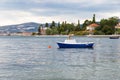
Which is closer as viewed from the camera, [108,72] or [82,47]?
[108,72]

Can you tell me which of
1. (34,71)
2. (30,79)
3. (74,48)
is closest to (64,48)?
(74,48)

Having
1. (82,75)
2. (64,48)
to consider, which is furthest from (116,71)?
(64,48)

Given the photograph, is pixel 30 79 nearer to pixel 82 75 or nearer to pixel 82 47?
pixel 82 75

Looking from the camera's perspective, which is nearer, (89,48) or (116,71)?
(116,71)

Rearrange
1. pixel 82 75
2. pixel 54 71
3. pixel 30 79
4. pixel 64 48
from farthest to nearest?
1. pixel 64 48
2. pixel 54 71
3. pixel 82 75
4. pixel 30 79

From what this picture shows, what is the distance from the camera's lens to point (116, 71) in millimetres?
47750

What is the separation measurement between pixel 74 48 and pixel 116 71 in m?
62.0

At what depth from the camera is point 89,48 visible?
111 m

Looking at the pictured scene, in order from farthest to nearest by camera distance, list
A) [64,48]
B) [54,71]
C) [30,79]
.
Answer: [64,48], [54,71], [30,79]

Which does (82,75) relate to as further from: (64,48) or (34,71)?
(64,48)

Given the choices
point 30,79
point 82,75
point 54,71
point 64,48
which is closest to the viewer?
point 30,79

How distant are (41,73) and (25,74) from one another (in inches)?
77.6

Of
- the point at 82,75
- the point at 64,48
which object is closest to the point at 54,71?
the point at 82,75

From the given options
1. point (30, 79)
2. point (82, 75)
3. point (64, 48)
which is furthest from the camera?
point (64, 48)
